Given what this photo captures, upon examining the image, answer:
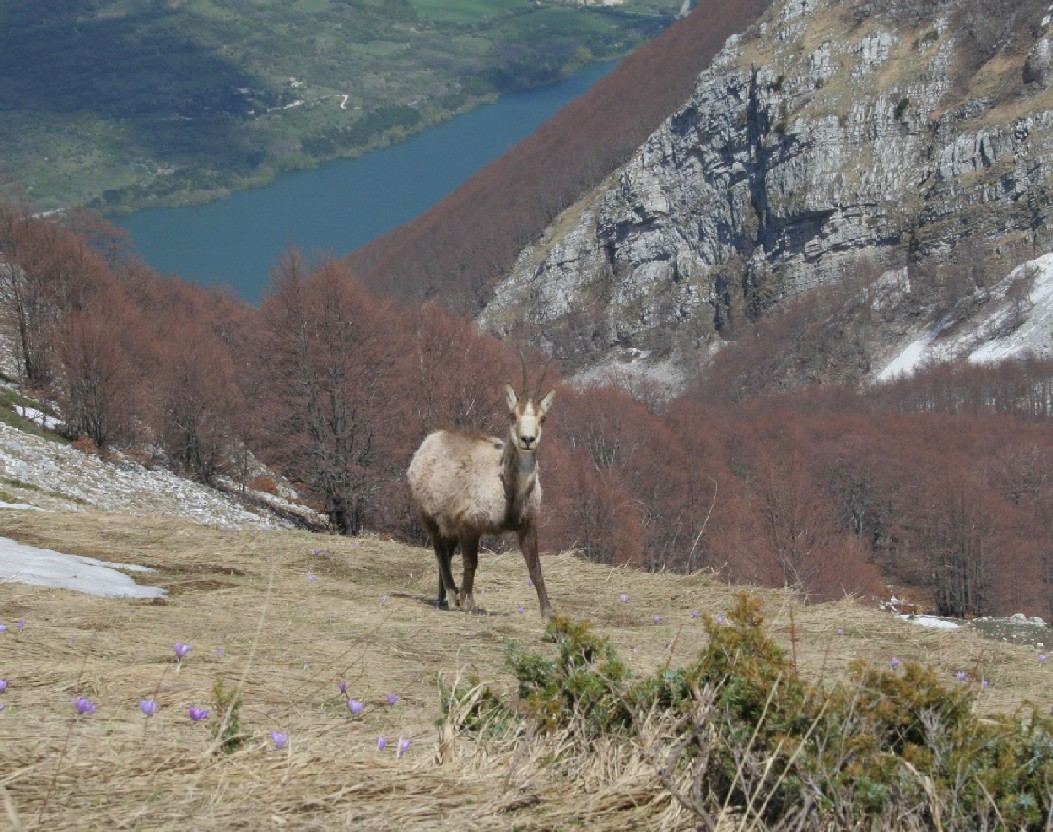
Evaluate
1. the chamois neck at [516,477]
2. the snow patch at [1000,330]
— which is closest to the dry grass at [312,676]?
the chamois neck at [516,477]

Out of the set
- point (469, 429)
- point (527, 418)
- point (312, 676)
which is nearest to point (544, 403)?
point (527, 418)

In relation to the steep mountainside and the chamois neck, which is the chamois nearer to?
the chamois neck

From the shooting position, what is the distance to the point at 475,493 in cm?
1099

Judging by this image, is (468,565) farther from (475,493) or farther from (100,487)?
(100,487)

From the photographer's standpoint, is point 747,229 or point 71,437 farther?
point 747,229

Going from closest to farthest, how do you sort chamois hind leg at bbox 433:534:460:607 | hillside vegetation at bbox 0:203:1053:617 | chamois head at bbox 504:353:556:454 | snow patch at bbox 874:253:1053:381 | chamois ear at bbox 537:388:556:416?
chamois head at bbox 504:353:556:454 < chamois ear at bbox 537:388:556:416 < chamois hind leg at bbox 433:534:460:607 < hillside vegetation at bbox 0:203:1053:617 < snow patch at bbox 874:253:1053:381

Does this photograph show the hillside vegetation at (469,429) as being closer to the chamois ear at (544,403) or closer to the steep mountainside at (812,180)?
the chamois ear at (544,403)

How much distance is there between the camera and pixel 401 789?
4.22 m

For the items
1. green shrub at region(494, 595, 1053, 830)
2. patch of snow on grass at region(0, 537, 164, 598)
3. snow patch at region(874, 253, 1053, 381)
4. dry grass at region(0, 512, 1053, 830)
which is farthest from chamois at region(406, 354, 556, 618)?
snow patch at region(874, 253, 1053, 381)

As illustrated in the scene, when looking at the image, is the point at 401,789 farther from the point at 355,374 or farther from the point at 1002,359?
the point at 1002,359

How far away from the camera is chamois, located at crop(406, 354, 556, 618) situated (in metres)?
10.6

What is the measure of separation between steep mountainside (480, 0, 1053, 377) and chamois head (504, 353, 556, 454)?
132718 millimetres

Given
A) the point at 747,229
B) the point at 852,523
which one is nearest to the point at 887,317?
the point at 747,229

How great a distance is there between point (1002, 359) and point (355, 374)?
101m
